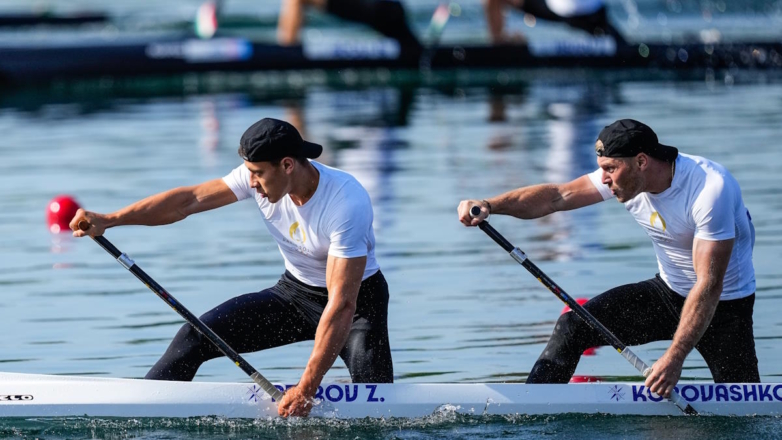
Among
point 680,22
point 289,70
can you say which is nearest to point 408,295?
point 289,70

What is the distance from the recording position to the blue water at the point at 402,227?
8656 mm

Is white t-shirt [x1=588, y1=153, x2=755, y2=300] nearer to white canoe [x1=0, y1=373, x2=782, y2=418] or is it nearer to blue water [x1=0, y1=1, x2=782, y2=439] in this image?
white canoe [x1=0, y1=373, x2=782, y2=418]

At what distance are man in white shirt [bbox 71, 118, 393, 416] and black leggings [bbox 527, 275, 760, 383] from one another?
855mm

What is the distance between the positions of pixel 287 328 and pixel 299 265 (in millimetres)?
321

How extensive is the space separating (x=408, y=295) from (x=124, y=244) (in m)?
3.16

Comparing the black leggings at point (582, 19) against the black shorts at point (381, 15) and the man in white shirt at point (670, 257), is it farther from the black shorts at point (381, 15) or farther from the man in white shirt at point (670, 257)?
the man in white shirt at point (670, 257)

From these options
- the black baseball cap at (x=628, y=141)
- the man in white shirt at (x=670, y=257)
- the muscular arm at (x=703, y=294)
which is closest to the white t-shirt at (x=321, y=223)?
the man in white shirt at (x=670, y=257)

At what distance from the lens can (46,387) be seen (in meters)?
7.27

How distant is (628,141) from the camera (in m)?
7.00

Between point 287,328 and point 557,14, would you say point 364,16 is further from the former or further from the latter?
point 287,328

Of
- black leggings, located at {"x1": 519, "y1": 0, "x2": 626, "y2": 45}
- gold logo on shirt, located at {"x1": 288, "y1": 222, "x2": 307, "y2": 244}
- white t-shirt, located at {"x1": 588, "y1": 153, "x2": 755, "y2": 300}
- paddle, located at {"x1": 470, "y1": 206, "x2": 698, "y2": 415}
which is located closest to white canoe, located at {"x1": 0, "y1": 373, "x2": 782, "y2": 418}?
paddle, located at {"x1": 470, "y1": 206, "x2": 698, "y2": 415}

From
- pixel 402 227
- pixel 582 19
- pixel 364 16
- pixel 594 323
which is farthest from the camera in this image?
pixel 582 19

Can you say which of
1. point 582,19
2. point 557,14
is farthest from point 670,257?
point 582,19

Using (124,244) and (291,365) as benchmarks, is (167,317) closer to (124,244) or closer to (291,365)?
(291,365)
